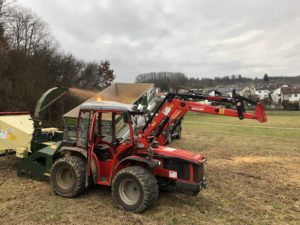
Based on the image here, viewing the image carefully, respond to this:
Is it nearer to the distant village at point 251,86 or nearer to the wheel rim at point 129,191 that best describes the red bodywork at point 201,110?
the wheel rim at point 129,191

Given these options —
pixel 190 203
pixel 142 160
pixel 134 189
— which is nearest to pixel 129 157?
pixel 142 160

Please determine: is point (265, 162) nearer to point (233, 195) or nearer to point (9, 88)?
point (233, 195)

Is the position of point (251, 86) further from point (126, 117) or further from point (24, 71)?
point (126, 117)

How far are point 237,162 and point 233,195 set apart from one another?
386cm

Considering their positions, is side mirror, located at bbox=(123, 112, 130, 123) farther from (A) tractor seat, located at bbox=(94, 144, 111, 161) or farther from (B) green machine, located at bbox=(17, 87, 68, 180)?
(B) green machine, located at bbox=(17, 87, 68, 180)

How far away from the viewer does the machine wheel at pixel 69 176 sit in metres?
6.78

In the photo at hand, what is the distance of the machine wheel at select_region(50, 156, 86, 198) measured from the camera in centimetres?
678

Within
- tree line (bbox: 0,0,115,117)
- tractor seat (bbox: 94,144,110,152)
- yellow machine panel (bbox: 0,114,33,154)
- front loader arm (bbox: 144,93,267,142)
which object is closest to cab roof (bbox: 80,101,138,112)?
front loader arm (bbox: 144,93,267,142)

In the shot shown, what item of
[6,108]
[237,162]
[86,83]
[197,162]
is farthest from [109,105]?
[86,83]

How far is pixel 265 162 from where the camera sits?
1099 centimetres

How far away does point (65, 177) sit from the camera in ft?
23.6

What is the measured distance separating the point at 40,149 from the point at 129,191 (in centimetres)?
345

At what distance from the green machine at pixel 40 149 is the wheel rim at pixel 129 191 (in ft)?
8.17

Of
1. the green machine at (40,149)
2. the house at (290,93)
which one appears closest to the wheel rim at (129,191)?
the green machine at (40,149)
